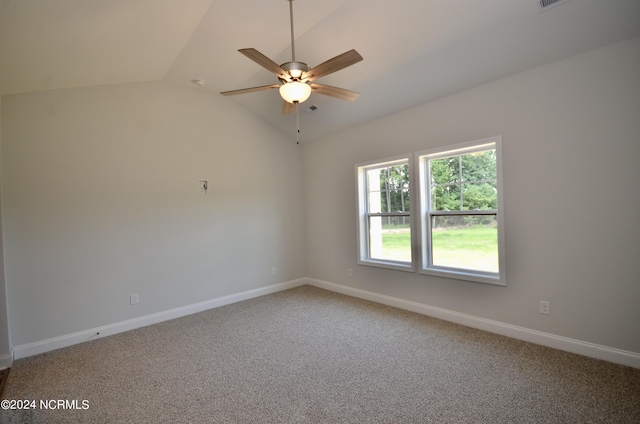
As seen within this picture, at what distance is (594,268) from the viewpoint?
2510 mm

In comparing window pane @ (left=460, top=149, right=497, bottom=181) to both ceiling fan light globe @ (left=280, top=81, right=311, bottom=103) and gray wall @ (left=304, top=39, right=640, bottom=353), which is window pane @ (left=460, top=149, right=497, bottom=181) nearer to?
gray wall @ (left=304, top=39, right=640, bottom=353)

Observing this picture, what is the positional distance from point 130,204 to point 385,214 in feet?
11.1

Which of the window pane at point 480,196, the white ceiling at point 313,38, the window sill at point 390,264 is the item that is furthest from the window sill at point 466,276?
the white ceiling at point 313,38

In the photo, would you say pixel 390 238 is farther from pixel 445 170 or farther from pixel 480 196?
pixel 480 196

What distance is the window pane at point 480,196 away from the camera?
10.5 feet

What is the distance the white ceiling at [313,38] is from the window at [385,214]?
38.5 inches

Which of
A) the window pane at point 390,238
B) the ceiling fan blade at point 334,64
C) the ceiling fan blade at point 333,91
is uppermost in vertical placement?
the ceiling fan blade at point 334,64

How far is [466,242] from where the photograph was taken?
11.3ft

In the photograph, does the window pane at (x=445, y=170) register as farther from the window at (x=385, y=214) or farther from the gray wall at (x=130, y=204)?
the gray wall at (x=130, y=204)

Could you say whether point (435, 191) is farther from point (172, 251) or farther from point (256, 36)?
point (172, 251)

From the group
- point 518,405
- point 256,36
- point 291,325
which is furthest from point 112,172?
point 518,405

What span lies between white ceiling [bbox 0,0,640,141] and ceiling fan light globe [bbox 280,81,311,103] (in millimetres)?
882

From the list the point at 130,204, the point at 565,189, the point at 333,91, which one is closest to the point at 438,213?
the point at 565,189

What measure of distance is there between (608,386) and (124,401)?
3529mm
